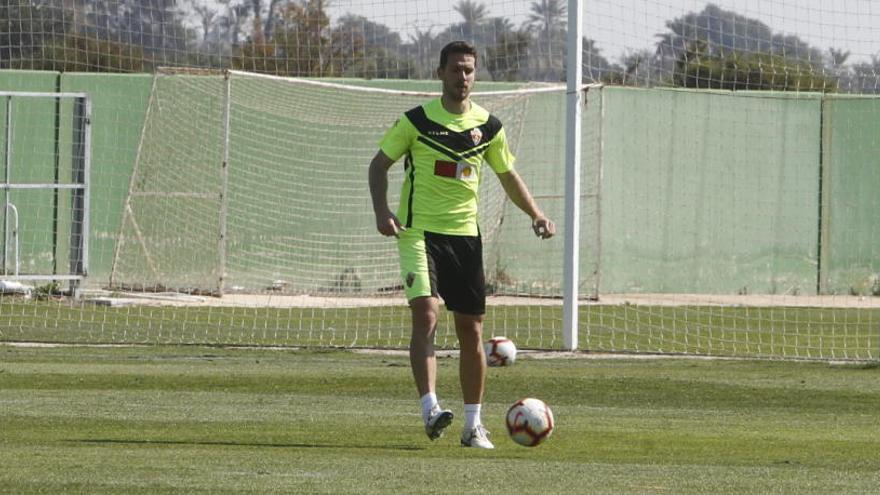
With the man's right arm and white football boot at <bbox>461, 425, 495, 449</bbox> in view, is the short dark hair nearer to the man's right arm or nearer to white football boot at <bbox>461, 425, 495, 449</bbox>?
the man's right arm

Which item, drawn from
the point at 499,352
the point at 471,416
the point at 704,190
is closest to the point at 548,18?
the point at 704,190

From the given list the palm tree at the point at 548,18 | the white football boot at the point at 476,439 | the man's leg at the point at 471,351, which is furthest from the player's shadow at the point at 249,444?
the palm tree at the point at 548,18

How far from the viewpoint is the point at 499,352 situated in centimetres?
1316

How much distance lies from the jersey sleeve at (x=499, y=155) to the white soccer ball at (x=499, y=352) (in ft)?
11.5

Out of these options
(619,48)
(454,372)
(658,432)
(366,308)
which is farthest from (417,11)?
(658,432)

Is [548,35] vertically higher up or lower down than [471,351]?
higher up

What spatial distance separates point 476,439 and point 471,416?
0.13 meters

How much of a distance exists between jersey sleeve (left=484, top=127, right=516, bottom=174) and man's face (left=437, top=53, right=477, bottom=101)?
381 mm

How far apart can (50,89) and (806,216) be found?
508 inches

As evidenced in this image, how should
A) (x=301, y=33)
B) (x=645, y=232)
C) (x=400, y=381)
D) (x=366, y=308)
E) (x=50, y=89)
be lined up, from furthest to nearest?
(x=645, y=232), (x=50, y=89), (x=301, y=33), (x=366, y=308), (x=400, y=381)

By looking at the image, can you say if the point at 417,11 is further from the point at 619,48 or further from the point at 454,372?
the point at 454,372

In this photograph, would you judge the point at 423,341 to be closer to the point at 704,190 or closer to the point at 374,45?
the point at 374,45

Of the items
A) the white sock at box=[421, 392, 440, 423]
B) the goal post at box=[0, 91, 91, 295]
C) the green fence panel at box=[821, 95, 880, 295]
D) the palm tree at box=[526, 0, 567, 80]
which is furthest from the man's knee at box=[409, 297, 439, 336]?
the green fence panel at box=[821, 95, 880, 295]

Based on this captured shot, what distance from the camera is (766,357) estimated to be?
652 inches
